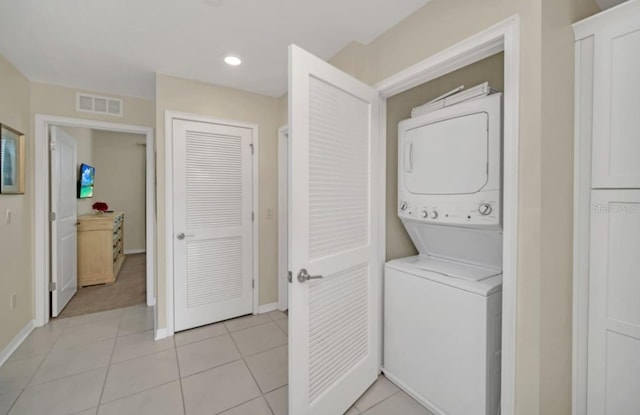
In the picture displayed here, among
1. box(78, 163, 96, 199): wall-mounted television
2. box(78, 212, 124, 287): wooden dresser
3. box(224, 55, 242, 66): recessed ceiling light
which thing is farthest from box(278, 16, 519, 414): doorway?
box(78, 163, 96, 199): wall-mounted television

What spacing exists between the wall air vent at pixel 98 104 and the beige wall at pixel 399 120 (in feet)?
9.20

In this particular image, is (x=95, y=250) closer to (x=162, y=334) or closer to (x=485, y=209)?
(x=162, y=334)

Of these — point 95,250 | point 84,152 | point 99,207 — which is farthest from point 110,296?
point 84,152

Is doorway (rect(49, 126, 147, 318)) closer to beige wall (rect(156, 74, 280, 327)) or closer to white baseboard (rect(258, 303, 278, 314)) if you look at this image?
beige wall (rect(156, 74, 280, 327))

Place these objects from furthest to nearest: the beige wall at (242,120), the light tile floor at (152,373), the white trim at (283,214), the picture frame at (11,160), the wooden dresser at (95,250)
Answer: the wooden dresser at (95,250) < the white trim at (283,214) < the beige wall at (242,120) < the picture frame at (11,160) < the light tile floor at (152,373)

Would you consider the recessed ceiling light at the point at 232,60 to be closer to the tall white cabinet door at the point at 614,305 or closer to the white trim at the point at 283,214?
the white trim at the point at 283,214

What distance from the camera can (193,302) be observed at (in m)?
2.75

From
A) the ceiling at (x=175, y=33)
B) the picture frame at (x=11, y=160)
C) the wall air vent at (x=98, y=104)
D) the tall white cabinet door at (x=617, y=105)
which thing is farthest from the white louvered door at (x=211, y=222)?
the tall white cabinet door at (x=617, y=105)

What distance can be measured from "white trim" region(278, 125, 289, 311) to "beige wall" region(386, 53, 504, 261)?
4.49ft

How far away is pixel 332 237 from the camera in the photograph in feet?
5.22

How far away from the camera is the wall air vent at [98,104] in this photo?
9.37 ft

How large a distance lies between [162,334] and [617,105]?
3416mm

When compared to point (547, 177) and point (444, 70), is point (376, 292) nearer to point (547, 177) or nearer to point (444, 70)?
point (547, 177)

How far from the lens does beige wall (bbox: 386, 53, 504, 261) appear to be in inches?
78.8
